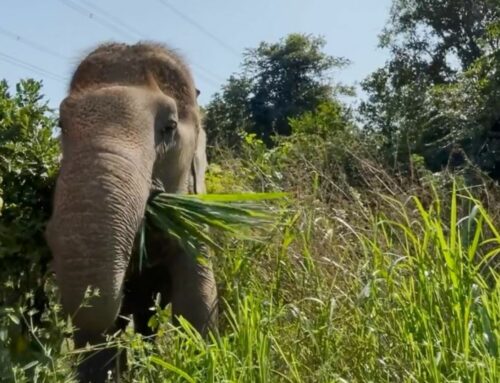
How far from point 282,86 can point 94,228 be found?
2929cm

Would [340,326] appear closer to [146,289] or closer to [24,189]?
[24,189]

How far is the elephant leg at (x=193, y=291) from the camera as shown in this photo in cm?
536

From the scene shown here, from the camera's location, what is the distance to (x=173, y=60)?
18.6ft

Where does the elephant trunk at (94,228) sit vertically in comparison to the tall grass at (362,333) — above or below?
above

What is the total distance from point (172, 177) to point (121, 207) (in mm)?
1039

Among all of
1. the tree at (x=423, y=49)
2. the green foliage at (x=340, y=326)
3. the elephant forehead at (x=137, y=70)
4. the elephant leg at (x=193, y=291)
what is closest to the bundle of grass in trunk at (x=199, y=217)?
the green foliage at (x=340, y=326)

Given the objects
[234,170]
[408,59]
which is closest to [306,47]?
[408,59]

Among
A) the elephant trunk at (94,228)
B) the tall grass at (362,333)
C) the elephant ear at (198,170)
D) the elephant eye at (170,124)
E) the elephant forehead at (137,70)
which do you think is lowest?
the tall grass at (362,333)

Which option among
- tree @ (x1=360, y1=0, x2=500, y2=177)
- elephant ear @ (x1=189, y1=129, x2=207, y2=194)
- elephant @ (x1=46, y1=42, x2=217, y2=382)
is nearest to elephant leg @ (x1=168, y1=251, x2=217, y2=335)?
elephant @ (x1=46, y1=42, x2=217, y2=382)

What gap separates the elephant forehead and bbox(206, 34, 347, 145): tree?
23657 mm

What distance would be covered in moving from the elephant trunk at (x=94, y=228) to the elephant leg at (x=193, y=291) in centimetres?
89

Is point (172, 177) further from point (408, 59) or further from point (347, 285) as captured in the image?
point (408, 59)

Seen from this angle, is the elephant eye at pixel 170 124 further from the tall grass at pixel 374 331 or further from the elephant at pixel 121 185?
the tall grass at pixel 374 331

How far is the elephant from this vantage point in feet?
13.5
